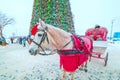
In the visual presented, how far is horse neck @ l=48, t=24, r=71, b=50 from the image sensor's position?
3741mm

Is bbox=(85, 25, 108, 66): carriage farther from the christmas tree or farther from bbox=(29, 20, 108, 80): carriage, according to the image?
the christmas tree

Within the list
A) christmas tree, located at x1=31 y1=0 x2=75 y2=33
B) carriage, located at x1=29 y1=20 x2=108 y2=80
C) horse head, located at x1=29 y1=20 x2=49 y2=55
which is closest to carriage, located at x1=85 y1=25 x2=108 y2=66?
carriage, located at x1=29 y1=20 x2=108 y2=80

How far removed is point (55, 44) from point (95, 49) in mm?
3918

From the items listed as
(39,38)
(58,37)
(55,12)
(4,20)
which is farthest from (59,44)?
(4,20)

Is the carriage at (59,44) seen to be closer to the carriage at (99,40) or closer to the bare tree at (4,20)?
the carriage at (99,40)

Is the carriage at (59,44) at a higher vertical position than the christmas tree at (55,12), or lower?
lower

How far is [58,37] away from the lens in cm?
382

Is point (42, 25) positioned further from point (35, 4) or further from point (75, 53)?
point (35, 4)

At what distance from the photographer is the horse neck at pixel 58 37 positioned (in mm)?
3741

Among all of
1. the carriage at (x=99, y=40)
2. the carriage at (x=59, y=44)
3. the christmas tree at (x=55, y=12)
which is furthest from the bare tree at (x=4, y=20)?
the carriage at (x=59, y=44)

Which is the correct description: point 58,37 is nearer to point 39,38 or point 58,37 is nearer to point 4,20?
point 39,38

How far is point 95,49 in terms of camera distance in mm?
7285

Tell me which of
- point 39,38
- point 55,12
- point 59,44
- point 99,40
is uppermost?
point 55,12

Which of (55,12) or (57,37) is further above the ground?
(55,12)
